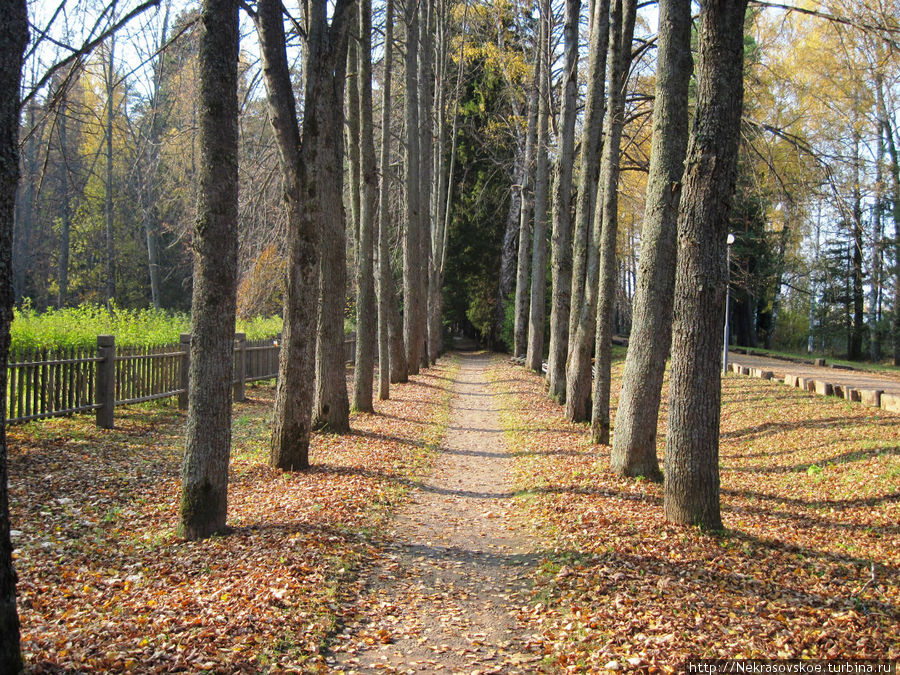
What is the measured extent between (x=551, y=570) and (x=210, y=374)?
347cm

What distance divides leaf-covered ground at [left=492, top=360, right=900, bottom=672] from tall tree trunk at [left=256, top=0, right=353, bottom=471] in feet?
10.4

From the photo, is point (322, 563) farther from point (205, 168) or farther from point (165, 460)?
point (165, 460)

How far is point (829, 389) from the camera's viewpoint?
14453 millimetres

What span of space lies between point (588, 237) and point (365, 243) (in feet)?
15.2

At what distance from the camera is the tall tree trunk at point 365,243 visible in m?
13.3

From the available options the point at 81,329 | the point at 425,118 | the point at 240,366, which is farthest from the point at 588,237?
the point at 425,118

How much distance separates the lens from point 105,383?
11.4m

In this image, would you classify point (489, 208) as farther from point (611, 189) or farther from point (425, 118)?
point (611, 189)

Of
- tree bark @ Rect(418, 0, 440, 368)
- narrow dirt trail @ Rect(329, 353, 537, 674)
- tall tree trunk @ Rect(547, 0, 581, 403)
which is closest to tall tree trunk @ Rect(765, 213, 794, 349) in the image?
tall tree trunk @ Rect(547, 0, 581, 403)

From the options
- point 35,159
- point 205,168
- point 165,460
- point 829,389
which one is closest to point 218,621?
point 205,168

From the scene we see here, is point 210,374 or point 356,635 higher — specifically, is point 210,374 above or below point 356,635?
above

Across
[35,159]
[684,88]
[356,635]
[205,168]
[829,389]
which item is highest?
[35,159]

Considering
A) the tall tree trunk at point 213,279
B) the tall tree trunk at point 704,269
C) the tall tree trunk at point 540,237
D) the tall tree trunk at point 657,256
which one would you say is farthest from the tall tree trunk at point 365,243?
the tall tree trunk at point 704,269

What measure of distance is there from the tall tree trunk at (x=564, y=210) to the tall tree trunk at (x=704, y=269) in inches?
355
